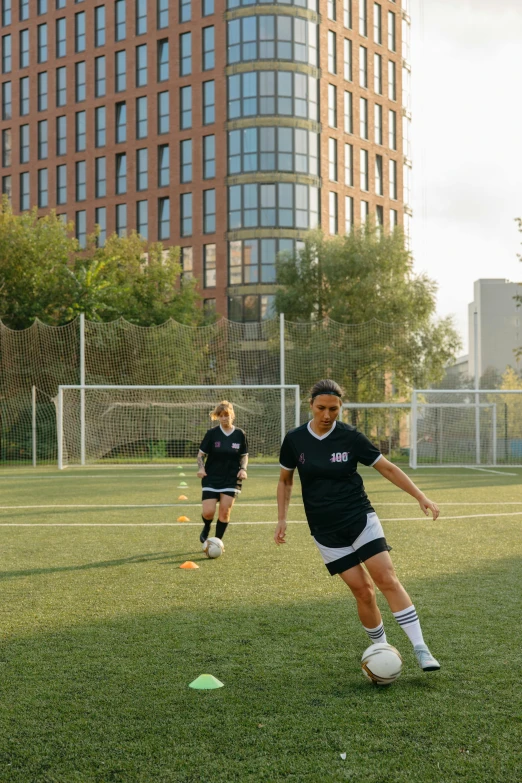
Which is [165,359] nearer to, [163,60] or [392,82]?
[163,60]

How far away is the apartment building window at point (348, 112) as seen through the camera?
53.8m

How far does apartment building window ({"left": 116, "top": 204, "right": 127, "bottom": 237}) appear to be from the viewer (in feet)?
183

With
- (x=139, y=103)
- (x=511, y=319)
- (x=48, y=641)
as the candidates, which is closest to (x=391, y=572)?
(x=48, y=641)

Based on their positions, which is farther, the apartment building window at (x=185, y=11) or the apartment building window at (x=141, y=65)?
the apartment building window at (x=141, y=65)

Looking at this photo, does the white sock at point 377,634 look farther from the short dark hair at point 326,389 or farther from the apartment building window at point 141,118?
the apartment building window at point 141,118

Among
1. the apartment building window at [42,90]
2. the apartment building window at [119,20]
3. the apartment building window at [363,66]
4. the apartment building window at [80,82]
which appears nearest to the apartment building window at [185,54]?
the apartment building window at [119,20]

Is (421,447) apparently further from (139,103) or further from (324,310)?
(139,103)

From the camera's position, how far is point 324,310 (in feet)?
138

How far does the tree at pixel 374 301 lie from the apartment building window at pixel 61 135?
73.7 feet

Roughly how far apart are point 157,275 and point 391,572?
3824cm

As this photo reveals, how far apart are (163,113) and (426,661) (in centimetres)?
5334

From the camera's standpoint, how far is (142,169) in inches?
2175

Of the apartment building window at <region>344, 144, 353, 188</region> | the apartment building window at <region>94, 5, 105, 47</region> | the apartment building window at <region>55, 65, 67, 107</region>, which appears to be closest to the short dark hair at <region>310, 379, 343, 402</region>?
the apartment building window at <region>344, 144, 353, 188</region>

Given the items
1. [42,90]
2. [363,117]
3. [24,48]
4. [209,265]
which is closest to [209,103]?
[209,265]
